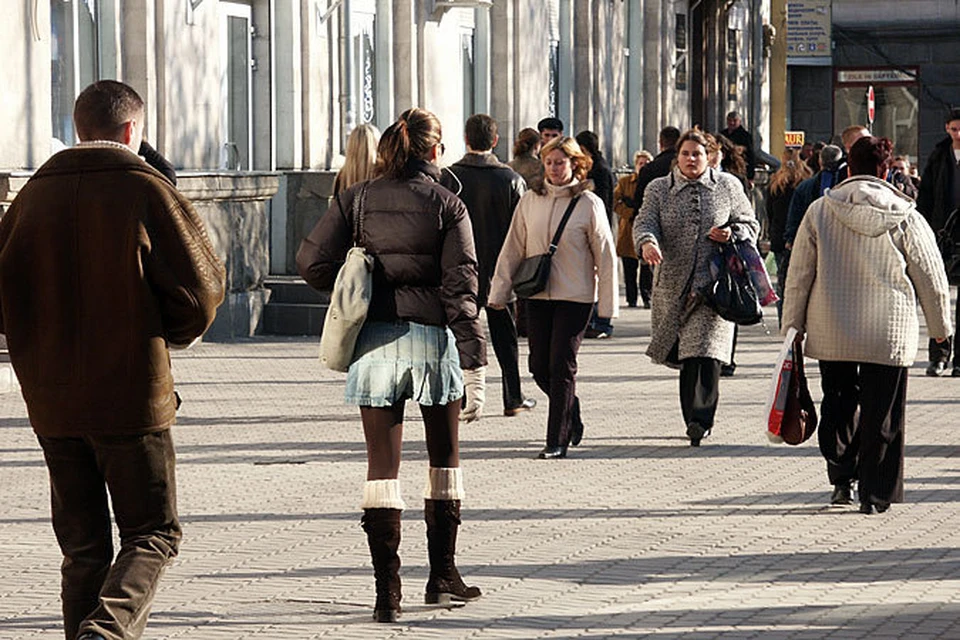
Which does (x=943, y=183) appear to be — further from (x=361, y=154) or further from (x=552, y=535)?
(x=552, y=535)

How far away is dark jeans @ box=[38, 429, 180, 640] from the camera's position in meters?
6.18

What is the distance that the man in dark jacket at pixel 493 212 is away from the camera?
1408 cm

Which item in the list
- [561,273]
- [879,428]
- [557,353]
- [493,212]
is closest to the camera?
[879,428]

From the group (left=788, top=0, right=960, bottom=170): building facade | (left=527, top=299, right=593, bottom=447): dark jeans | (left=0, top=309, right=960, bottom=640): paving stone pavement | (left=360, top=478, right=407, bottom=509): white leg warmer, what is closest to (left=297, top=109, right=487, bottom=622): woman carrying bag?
(left=360, top=478, right=407, bottom=509): white leg warmer

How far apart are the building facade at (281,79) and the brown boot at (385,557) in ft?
27.5

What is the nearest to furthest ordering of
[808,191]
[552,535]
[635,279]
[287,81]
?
1. [552,535]
2. [808,191]
3. [287,81]
4. [635,279]

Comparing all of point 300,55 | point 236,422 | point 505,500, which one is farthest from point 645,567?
point 300,55

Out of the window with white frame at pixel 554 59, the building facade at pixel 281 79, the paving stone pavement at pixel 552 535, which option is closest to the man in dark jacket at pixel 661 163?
the building facade at pixel 281 79

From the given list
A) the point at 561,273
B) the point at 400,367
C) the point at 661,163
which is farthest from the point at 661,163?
the point at 400,367

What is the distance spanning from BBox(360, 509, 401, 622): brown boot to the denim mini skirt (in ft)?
1.26

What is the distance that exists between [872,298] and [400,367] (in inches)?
118

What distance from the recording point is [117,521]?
6.31 meters

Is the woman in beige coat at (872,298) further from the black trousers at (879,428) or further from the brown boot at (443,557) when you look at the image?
the brown boot at (443,557)

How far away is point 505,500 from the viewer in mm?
10461
